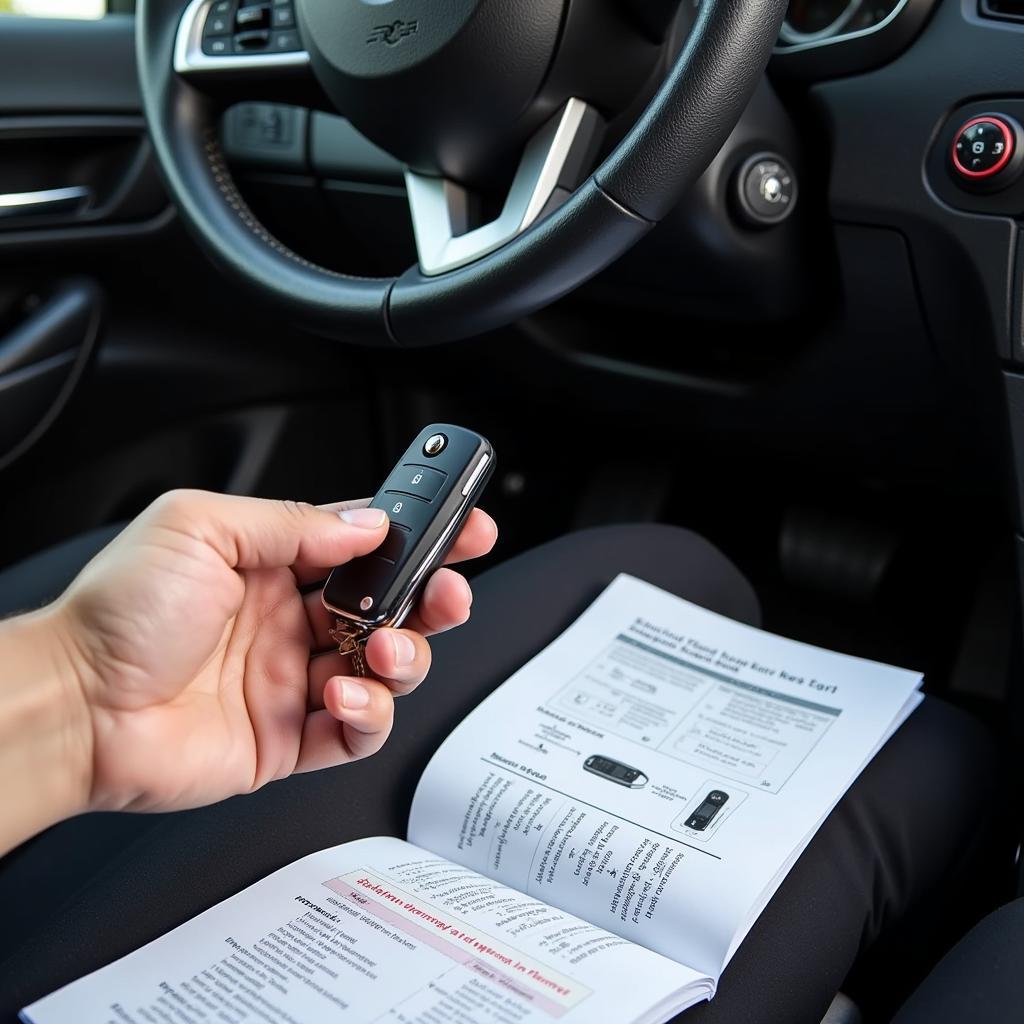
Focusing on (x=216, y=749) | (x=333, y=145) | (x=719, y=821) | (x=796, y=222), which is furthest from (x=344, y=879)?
(x=333, y=145)

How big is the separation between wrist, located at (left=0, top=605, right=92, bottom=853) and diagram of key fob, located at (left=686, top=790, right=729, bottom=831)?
0.98ft

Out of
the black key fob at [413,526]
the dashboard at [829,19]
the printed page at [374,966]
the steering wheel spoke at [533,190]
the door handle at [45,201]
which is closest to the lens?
the printed page at [374,966]

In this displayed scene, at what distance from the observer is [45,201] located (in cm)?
118

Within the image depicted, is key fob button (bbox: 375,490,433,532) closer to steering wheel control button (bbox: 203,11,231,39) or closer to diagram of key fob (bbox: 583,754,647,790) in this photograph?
diagram of key fob (bbox: 583,754,647,790)

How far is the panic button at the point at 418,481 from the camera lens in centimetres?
64

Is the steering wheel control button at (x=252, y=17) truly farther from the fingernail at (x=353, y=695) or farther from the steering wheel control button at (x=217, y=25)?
the fingernail at (x=353, y=695)

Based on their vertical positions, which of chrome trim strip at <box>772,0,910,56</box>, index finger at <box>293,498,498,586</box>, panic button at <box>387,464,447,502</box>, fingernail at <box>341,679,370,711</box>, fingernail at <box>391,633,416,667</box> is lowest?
fingernail at <box>341,679,370,711</box>

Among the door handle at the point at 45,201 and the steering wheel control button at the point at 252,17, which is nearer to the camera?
the steering wheel control button at the point at 252,17

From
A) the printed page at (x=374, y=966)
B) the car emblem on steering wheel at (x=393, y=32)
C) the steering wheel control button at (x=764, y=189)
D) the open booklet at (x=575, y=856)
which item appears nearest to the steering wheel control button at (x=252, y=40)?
the car emblem on steering wheel at (x=393, y=32)

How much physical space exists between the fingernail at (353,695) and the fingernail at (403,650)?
0.07 feet

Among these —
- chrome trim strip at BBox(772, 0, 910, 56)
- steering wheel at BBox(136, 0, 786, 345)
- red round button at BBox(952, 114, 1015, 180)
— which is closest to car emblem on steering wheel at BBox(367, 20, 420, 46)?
steering wheel at BBox(136, 0, 786, 345)

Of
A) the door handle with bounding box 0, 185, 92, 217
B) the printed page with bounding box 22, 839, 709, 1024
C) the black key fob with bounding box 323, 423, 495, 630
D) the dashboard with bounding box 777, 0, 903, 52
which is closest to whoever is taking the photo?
the printed page with bounding box 22, 839, 709, 1024

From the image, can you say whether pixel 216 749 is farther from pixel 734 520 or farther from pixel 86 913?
pixel 734 520

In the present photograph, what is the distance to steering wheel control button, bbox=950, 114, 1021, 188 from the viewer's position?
0.76 meters
